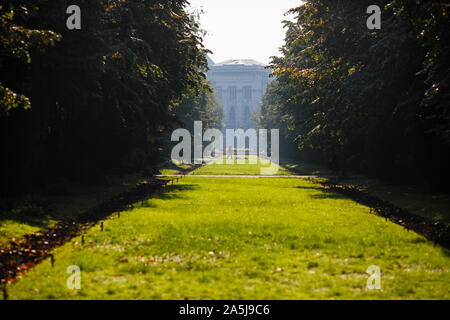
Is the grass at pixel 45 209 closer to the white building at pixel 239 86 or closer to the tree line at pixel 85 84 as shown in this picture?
the tree line at pixel 85 84

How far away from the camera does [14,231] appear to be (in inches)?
388

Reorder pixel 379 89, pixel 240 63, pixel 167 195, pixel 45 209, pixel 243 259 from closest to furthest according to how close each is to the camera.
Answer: pixel 243 259, pixel 45 209, pixel 167 195, pixel 379 89, pixel 240 63

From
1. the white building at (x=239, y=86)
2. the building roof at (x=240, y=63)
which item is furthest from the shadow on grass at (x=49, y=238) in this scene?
the building roof at (x=240, y=63)

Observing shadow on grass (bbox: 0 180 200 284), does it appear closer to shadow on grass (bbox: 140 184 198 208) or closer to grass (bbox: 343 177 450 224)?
shadow on grass (bbox: 140 184 198 208)

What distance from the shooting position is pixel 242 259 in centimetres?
773

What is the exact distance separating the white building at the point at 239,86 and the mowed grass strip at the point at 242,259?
479ft

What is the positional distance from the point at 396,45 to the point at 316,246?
35.2 feet

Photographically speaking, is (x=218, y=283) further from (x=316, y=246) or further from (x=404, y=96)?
(x=404, y=96)

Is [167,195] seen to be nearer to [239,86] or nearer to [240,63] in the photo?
[239,86]

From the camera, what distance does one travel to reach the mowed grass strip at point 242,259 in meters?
6.00

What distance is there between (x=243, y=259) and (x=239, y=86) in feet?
503

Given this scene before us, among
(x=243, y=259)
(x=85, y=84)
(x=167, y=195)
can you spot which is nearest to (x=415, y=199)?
(x=167, y=195)

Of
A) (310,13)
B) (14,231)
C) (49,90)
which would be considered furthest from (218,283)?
(310,13)

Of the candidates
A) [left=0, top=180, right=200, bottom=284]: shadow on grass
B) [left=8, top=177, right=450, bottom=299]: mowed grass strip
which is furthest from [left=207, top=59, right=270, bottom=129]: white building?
[left=8, top=177, right=450, bottom=299]: mowed grass strip
